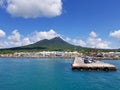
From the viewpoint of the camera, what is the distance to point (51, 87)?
46.5 meters

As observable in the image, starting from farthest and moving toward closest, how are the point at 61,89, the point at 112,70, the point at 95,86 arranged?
the point at 112,70
the point at 95,86
the point at 61,89

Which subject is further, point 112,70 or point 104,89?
point 112,70

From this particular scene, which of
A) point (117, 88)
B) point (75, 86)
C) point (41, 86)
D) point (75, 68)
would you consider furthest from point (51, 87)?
point (75, 68)

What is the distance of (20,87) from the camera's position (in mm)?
46656

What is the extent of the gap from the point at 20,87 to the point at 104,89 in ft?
50.9

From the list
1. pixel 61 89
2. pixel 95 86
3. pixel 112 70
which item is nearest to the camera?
pixel 61 89

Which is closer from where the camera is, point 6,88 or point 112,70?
point 6,88

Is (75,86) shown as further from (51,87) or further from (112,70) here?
(112,70)

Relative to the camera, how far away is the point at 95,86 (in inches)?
1884

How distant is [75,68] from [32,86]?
3213 centimetres

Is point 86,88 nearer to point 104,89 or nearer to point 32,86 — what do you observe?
point 104,89

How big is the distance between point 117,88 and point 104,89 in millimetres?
2770

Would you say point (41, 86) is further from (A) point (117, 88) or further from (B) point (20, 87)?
(A) point (117, 88)

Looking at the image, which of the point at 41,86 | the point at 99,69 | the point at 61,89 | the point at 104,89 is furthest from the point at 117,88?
the point at 99,69
